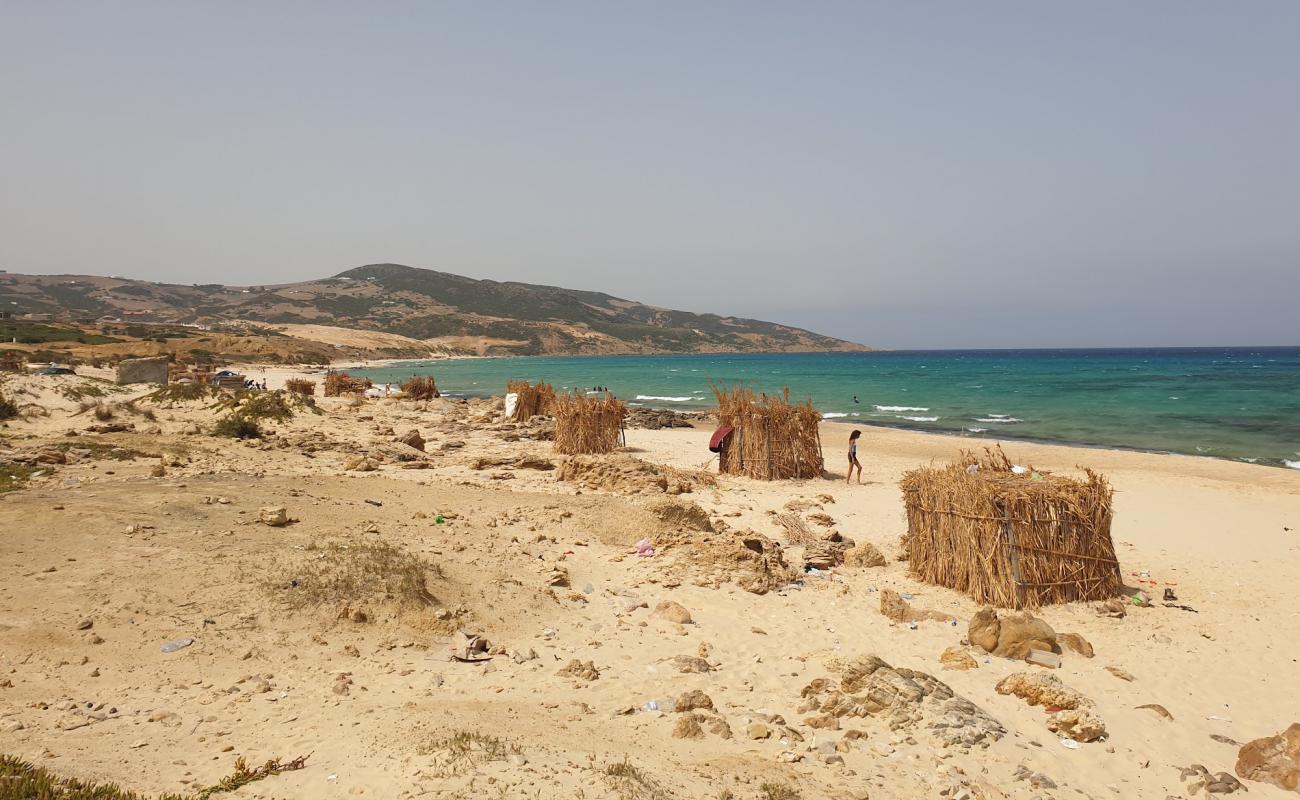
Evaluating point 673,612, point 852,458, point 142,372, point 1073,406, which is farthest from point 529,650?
point 1073,406

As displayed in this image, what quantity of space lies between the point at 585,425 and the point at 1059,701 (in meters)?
13.8

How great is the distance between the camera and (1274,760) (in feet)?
16.0

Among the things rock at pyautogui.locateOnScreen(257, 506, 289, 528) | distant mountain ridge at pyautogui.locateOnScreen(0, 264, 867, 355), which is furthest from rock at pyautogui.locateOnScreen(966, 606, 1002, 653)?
distant mountain ridge at pyautogui.locateOnScreen(0, 264, 867, 355)

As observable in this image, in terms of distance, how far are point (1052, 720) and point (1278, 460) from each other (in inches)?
892

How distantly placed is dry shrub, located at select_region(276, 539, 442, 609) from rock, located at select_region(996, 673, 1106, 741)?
5661mm

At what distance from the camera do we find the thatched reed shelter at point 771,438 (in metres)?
16.0

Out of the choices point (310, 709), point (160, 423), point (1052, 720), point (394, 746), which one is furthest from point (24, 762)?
point (160, 423)

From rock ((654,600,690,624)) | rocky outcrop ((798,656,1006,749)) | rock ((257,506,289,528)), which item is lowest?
rock ((654,600,690,624))

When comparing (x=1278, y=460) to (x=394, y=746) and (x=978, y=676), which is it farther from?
(x=394, y=746)

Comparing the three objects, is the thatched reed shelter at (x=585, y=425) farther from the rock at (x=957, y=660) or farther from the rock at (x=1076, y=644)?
the rock at (x=1076, y=644)

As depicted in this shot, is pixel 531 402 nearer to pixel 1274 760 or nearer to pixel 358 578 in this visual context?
pixel 358 578

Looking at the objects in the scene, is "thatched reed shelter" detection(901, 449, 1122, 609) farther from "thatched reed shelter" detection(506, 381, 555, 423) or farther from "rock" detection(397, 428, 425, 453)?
"thatched reed shelter" detection(506, 381, 555, 423)

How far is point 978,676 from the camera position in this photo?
6.32 metres

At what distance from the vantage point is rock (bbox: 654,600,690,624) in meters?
7.40
